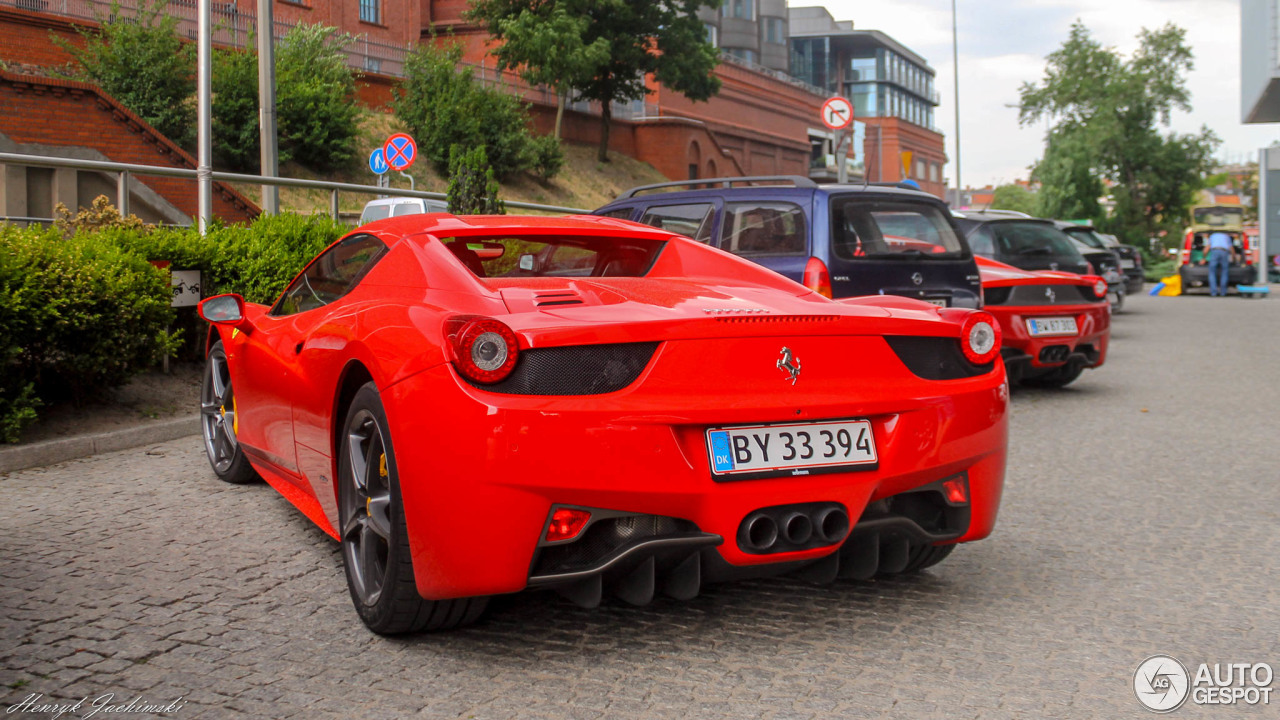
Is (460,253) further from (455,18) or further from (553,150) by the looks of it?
(455,18)

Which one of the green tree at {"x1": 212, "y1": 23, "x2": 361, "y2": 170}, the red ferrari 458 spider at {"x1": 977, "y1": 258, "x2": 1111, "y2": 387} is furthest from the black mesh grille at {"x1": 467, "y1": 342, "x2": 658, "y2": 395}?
the green tree at {"x1": 212, "y1": 23, "x2": 361, "y2": 170}

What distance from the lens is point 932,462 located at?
142 inches

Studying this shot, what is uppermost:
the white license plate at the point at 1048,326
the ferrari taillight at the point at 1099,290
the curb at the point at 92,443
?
the ferrari taillight at the point at 1099,290

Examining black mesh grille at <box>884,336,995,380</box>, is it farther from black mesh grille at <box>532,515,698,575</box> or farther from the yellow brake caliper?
the yellow brake caliper

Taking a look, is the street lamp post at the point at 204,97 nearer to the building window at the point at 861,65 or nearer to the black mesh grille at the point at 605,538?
the black mesh grille at the point at 605,538

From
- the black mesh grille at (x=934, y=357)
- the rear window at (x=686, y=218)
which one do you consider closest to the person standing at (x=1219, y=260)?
the rear window at (x=686, y=218)

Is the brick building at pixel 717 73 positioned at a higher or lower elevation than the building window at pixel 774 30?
lower

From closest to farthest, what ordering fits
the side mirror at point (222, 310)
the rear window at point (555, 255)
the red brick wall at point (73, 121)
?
1. the rear window at point (555, 255)
2. the side mirror at point (222, 310)
3. the red brick wall at point (73, 121)

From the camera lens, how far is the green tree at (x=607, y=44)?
47219mm

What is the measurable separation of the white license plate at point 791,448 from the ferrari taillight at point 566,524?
1.25 ft

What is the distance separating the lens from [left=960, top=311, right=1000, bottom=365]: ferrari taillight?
3867mm

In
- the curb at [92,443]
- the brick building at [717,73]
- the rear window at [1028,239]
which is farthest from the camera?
the brick building at [717,73]

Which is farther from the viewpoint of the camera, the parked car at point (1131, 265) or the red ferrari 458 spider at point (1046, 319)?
the parked car at point (1131, 265)

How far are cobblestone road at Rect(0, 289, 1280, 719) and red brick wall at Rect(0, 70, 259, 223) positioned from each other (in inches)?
736
